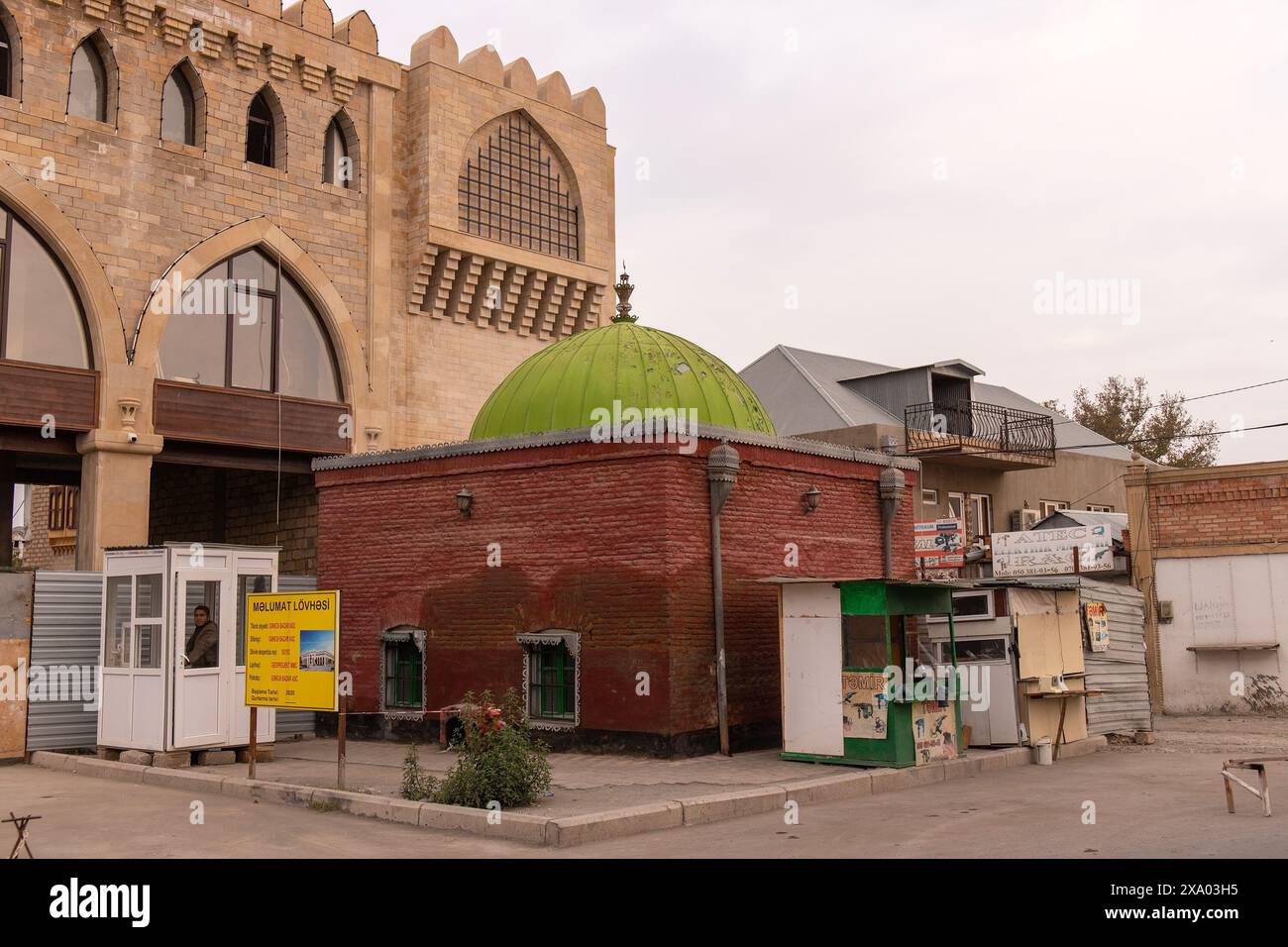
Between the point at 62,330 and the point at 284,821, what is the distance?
46.9ft

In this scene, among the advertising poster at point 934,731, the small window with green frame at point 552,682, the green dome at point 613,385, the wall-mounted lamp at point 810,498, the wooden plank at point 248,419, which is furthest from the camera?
the wooden plank at point 248,419

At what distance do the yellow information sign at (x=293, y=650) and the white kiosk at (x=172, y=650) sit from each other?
219cm

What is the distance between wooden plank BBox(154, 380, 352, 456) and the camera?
2311 centimetres

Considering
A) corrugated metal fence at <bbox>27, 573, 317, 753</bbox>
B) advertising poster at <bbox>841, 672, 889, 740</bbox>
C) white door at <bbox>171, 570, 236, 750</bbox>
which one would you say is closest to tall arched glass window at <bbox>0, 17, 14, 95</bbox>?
corrugated metal fence at <bbox>27, 573, 317, 753</bbox>

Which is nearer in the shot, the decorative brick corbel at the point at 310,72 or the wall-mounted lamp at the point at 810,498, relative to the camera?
the wall-mounted lamp at the point at 810,498

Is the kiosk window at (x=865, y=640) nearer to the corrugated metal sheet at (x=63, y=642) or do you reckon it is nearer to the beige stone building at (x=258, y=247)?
the corrugated metal sheet at (x=63, y=642)

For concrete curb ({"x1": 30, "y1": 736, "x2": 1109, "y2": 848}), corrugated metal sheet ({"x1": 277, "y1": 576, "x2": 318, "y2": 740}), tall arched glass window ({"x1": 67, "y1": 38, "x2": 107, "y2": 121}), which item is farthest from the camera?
tall arched glass window ({"x1": 67, "y1": 38, "x2": 107, "y2": 121})

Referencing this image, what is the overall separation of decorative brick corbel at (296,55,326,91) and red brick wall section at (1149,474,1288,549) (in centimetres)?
2031

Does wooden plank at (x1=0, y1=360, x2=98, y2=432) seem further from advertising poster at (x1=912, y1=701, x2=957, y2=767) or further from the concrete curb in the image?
advertising poster at (x1=912, y1=701, x2=957, y2=767)

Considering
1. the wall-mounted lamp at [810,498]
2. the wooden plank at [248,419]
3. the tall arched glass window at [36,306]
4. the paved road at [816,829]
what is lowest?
the paved road at [816,829]

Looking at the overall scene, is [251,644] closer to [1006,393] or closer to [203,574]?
[203,574]

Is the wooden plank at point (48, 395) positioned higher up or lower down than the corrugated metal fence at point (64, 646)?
higher up

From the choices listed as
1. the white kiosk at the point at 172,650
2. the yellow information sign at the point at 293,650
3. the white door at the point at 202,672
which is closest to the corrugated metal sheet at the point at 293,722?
the white kiosk at the point at 172,650

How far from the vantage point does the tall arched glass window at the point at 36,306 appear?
2139cm
